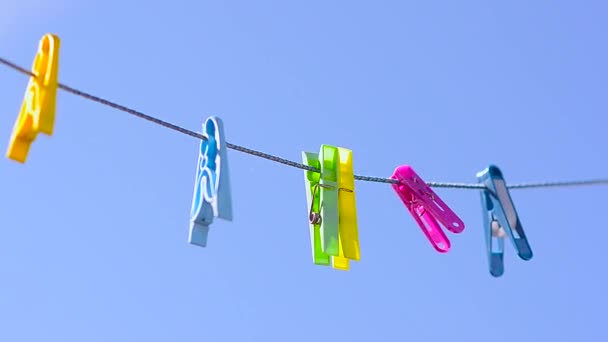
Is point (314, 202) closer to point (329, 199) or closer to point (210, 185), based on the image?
point (329, 199)

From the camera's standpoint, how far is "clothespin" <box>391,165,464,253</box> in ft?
15.4

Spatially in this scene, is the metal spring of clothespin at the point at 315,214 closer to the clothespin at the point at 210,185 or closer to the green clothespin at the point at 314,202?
the green clothespin at the point at 314,202

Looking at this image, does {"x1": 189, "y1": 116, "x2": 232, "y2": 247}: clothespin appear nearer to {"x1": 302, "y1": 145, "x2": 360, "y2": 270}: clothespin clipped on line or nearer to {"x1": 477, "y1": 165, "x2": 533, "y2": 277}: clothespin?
{"x1": 302, "y1": 145, "x2": 360, "y2": 270}: clothespin clipped on line

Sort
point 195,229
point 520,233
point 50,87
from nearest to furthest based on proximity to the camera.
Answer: point 50,87
point 195,229
point 520,233

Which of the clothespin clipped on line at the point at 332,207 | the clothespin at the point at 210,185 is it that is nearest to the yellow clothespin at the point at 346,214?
the clothespin clipped on line at the point at 332,207

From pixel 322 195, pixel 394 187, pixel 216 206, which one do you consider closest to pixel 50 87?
pixel 216 206

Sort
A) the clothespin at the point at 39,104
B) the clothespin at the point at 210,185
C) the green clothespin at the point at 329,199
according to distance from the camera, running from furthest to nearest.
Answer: the green clothespin at the point at 329,199 → the clothespin at the point at 210,185 → the clothespin at the point at 39,104

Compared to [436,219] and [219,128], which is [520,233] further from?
[219,128]

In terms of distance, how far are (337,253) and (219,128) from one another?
1.98ft

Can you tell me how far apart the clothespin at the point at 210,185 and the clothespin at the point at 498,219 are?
1.15 metres

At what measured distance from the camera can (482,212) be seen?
471 cm

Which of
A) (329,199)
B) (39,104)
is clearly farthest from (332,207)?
(39,104)

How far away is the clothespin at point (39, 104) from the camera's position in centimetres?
353

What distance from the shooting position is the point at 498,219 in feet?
15.3
